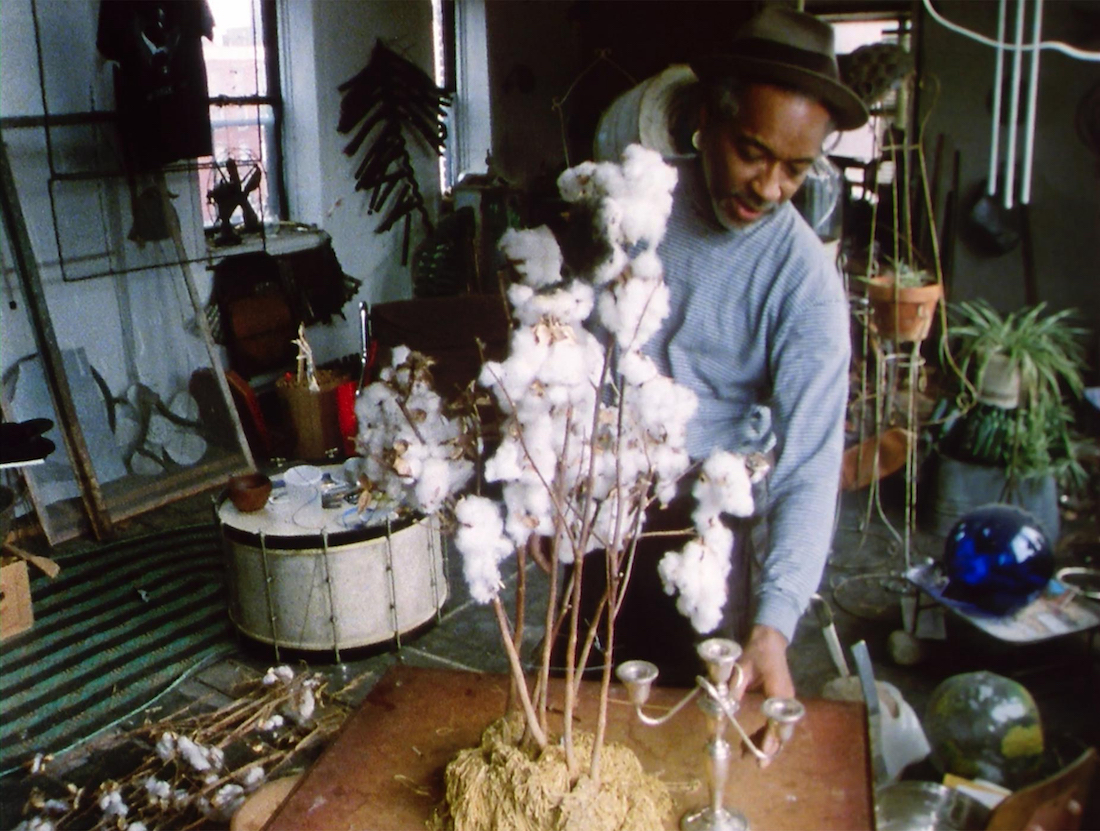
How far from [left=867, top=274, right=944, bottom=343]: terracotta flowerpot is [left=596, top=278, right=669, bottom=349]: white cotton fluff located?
131 inches

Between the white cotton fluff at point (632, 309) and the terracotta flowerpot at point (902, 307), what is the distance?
3327 mm

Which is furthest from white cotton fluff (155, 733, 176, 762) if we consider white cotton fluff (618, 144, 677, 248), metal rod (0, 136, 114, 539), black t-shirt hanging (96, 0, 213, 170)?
black t-shirt hanging (96, 0, 213, 170)

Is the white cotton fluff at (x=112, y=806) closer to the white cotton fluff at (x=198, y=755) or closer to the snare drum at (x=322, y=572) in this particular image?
the white cotton fluff at (x=198, y=755)

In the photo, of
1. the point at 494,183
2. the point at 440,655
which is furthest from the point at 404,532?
the point at 494,183

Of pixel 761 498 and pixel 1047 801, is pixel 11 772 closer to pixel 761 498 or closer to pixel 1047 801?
pixel 761 498

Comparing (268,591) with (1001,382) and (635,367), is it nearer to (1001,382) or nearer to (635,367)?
(635,367)

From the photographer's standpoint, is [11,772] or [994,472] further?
[994,472]

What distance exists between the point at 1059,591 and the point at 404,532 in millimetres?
2370

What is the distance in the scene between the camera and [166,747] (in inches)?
125

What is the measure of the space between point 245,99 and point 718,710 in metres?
5.71

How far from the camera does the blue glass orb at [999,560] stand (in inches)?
131

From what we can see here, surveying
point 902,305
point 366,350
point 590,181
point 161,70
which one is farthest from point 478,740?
point 366,350

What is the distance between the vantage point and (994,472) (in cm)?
470

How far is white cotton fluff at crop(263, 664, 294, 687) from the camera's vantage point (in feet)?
11.7
